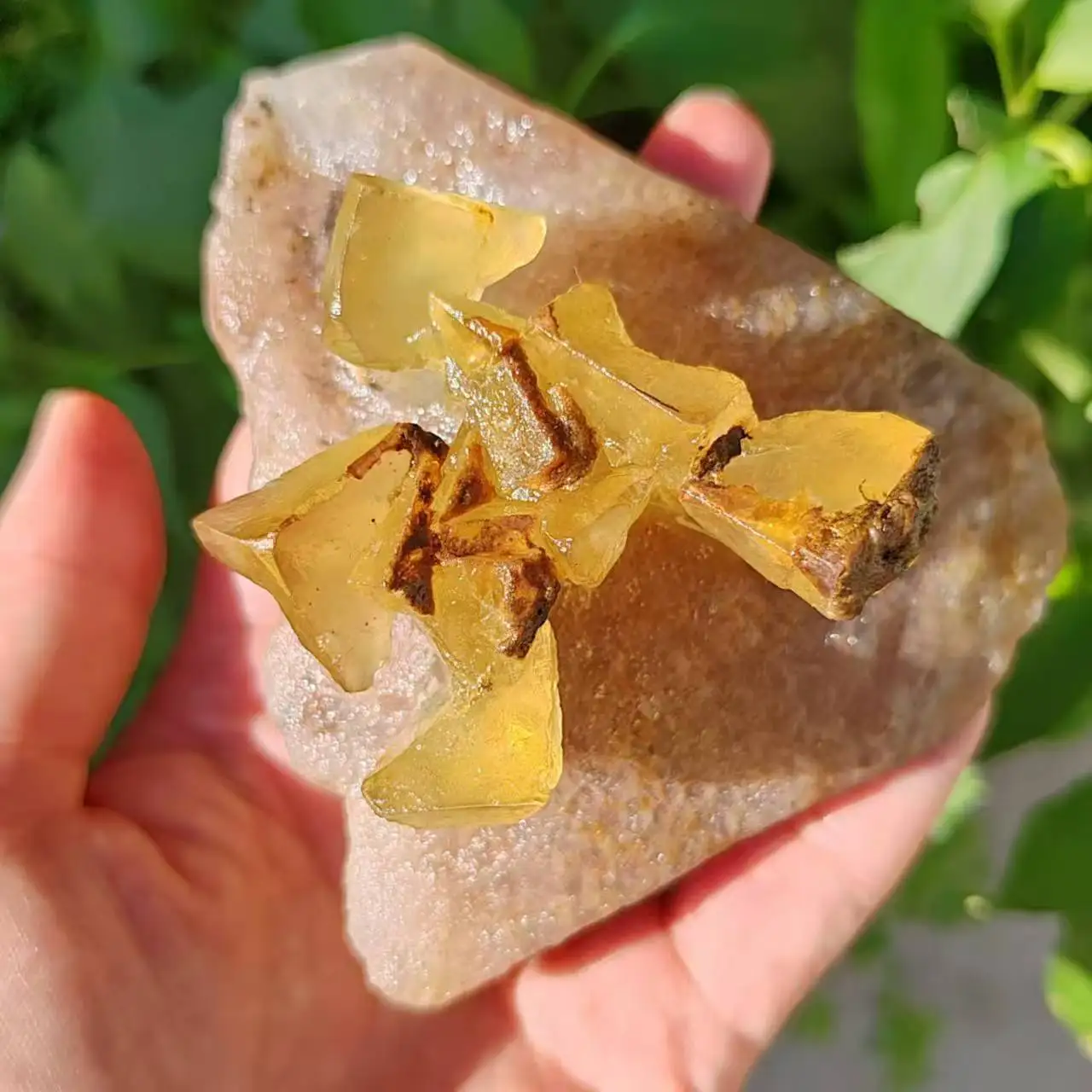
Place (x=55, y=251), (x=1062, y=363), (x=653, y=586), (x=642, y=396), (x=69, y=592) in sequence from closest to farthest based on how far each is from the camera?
(x=642, y=396) < (x=653, y=586) < (x=69, y=592) < (x=1062, y=363) < (x=55, y=251)

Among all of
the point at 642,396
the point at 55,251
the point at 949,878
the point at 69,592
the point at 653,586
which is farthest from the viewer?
the point at 949,878

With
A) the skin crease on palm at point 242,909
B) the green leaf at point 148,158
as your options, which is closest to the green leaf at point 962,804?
the skin crease on palm at point 242,909

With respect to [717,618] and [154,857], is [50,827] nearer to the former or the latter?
[154,857]

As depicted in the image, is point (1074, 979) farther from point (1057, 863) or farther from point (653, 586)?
point (653, 586)

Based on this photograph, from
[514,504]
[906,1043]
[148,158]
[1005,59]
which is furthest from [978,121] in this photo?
[906,1043]

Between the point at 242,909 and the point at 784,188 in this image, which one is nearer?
the point at 242,909

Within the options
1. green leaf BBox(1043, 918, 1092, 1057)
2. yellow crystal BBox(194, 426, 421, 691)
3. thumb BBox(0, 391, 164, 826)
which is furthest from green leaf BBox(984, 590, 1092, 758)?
thumb BBox(0, 391, 164, 826)

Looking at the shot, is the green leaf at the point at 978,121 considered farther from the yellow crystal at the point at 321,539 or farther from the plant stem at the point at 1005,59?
the yellow crystal at the point at 321,539
